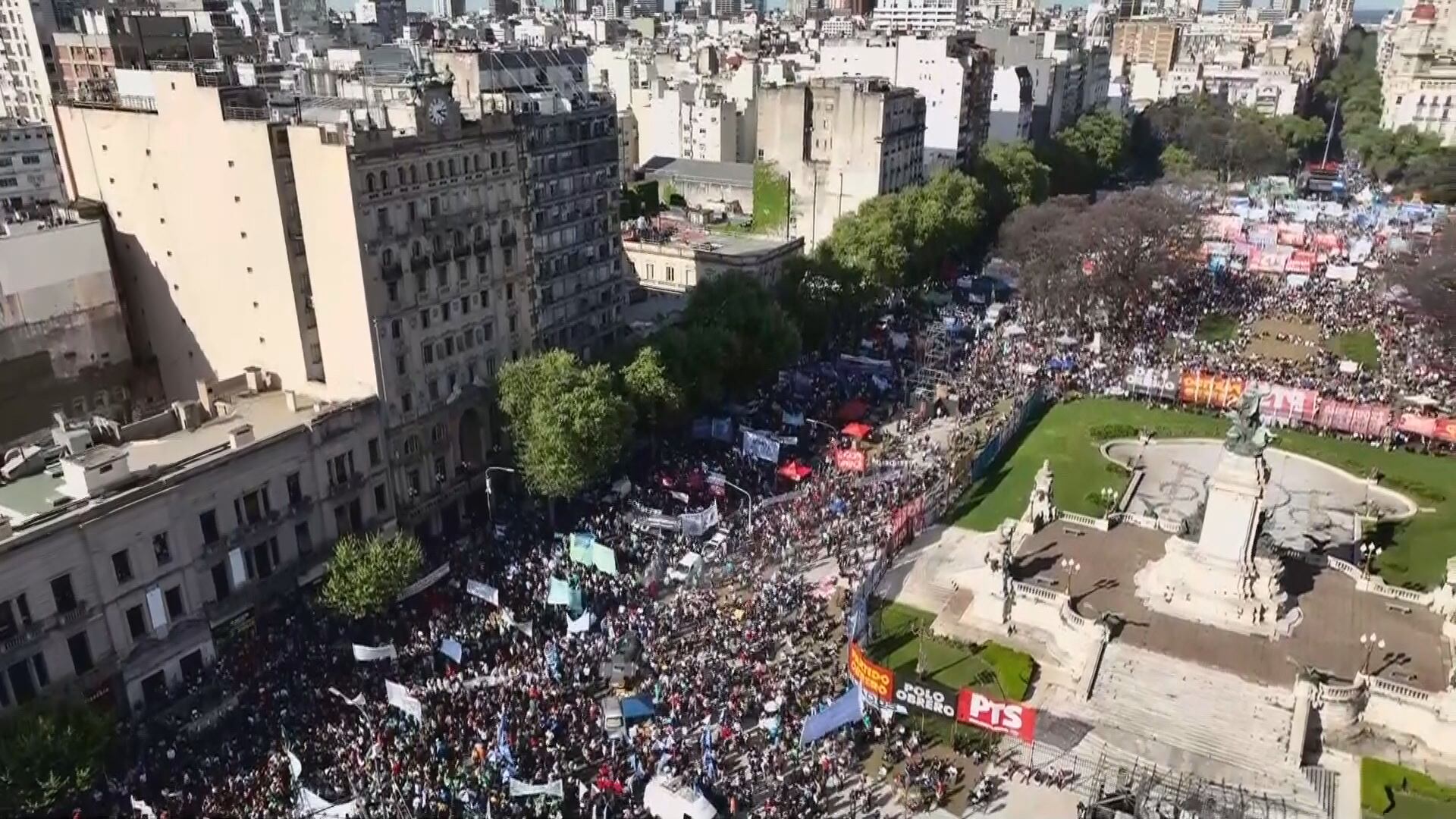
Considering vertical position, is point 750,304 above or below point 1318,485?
above

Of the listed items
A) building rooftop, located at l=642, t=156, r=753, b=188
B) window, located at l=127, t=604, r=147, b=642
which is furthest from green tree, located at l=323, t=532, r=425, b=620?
building rooftop, located at l=642, t=156, r=753, b=188

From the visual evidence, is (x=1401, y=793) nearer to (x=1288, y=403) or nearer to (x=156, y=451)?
(x=1288, y=403)

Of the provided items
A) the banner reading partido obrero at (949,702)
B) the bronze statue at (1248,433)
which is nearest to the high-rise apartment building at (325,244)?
the banner reading partido obrero at (949,702)

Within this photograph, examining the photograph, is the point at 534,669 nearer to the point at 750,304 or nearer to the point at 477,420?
the point at 477,420

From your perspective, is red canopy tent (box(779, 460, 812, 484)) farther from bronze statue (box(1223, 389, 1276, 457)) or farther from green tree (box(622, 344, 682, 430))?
bronze statue (box(1223, 389, 1276, 457))

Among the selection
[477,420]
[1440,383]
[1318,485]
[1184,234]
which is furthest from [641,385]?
[1184,234]
